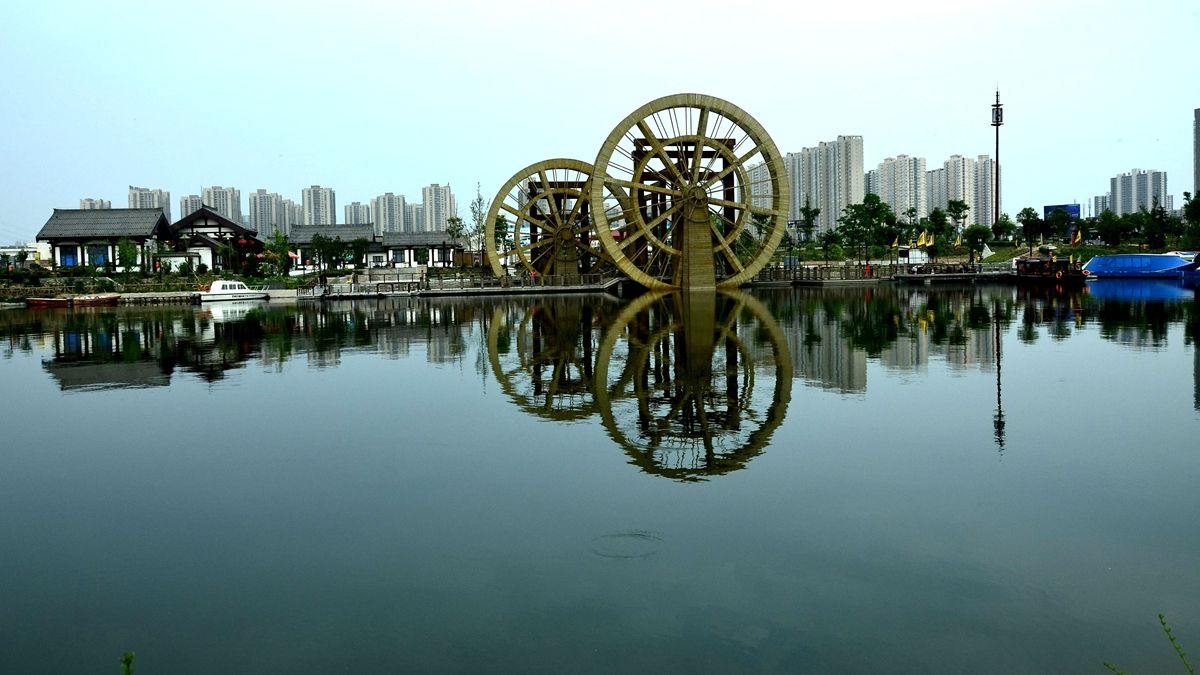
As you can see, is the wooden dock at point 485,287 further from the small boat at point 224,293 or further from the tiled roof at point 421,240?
the tiled roof at point 421,240

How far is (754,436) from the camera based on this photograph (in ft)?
42.3

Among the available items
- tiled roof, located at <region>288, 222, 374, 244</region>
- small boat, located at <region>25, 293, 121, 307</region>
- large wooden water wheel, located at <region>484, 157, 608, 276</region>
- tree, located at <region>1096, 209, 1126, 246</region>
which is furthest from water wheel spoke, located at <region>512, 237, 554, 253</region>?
tree, located at <region>1096, 209, 1126, 246</region>

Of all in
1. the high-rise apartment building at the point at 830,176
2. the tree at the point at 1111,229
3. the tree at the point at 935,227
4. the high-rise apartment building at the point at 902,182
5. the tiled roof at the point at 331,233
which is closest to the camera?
the tree at the point at 935,227

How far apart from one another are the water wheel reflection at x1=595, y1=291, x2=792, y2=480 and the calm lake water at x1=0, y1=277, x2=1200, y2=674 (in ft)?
0.34

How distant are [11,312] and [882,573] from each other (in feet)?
208

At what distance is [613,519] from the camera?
9109 mm

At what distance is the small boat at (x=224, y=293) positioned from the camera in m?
63.2

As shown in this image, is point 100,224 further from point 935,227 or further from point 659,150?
point 935,227

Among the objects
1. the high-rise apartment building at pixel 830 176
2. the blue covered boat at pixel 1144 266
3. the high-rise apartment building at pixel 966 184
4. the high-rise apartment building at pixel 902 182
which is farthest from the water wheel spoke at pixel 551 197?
the high-rise apartment building at pixel 966 184

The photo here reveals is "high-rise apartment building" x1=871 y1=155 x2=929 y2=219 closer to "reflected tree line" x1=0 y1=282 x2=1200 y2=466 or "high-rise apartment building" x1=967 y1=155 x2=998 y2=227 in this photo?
"high-rise apartment building" x1=967 y1=155 x2=998 y2=227

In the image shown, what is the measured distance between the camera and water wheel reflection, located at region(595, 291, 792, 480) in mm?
11969

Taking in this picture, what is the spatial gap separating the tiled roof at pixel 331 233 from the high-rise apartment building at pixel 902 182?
100305 mm

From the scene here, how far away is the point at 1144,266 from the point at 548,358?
232 ft

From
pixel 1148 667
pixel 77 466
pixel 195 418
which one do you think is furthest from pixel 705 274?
pixel 1148 667
